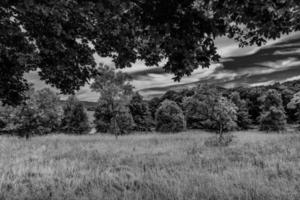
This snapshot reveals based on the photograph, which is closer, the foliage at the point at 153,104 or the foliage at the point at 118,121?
the foliage at the point at 118,121

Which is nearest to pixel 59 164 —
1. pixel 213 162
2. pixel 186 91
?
pixel 213 162

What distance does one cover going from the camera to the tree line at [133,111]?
19572 millimetres

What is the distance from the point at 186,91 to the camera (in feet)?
229

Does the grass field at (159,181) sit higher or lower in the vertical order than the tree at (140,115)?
lower

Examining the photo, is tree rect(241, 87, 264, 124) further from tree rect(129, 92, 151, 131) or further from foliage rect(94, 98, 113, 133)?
foliage rect(94, 98, 113, 133)

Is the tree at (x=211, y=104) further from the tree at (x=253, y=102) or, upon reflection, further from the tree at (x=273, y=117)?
the tree at (x=253, y=102)

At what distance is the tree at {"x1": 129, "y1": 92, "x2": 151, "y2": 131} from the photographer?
165ft

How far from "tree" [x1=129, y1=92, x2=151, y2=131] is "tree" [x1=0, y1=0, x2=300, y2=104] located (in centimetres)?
4452

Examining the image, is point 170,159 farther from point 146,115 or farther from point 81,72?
point 146,115

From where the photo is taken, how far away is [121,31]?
3.74m

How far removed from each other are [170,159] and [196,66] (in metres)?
6.54

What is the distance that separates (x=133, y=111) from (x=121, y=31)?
47560mm

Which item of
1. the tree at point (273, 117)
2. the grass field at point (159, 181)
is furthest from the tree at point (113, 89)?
the tree at point (273, 117)

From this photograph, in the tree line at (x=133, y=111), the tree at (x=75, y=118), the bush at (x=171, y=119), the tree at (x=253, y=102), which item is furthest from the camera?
the tree at (x=253, y=102)
